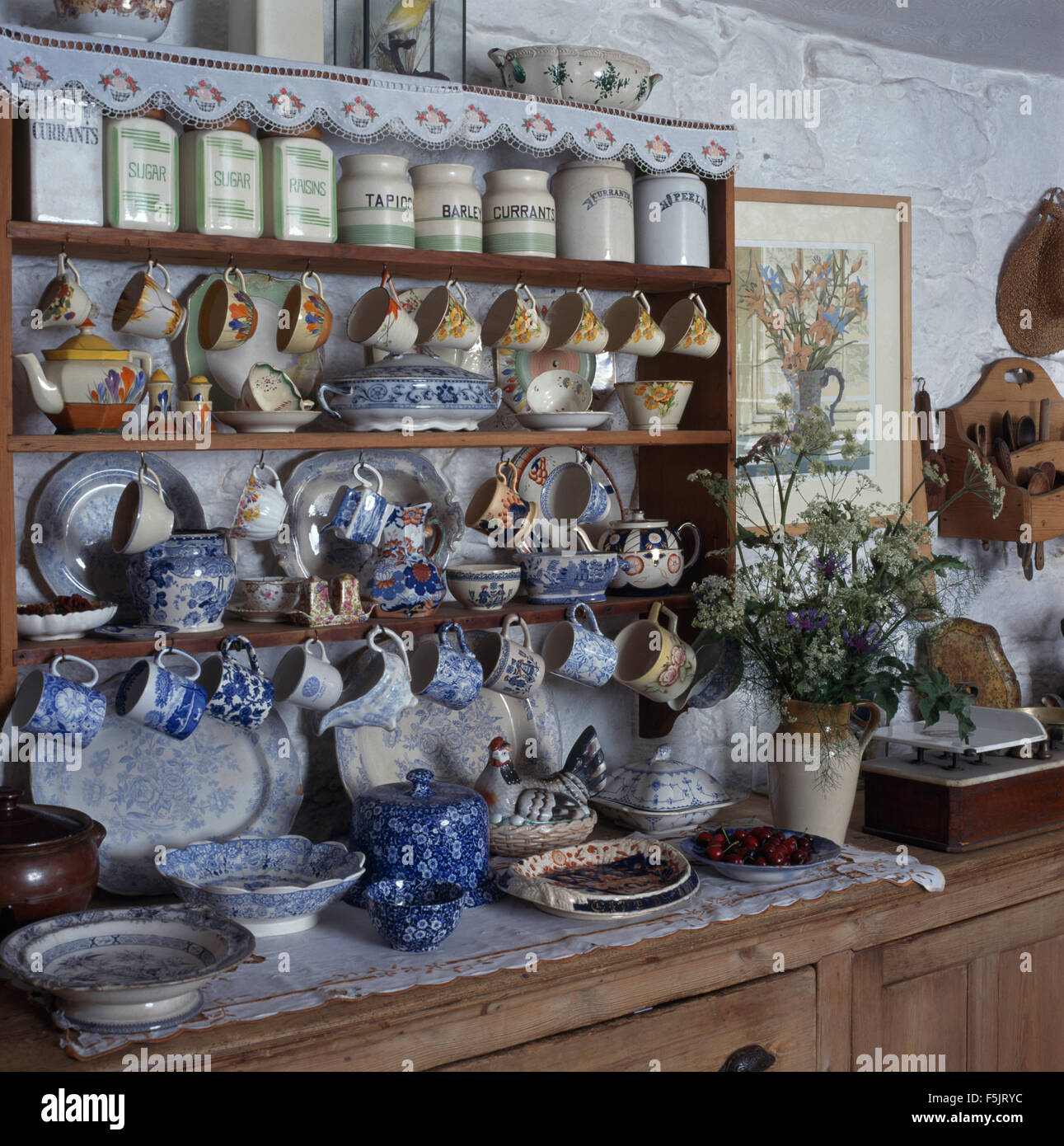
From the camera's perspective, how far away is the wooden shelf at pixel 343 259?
1.68m

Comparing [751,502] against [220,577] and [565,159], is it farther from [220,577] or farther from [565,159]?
[220,577]

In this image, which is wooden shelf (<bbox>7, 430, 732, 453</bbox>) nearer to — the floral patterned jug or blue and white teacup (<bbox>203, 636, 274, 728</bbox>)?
the floral patterned jug

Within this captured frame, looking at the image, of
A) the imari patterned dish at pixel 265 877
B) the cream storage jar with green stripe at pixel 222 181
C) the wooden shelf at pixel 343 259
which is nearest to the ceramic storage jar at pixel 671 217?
the wooden shelf at pixel 343 259

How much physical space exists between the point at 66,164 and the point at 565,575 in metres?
0.96

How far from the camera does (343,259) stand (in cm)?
185

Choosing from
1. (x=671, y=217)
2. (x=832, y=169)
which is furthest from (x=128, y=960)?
(x=832, y=169)

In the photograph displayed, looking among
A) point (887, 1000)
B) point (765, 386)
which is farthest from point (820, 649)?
point (765, 386)

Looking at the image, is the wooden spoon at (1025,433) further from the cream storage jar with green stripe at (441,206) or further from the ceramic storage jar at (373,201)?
the ceramic storage jar at (373,201)

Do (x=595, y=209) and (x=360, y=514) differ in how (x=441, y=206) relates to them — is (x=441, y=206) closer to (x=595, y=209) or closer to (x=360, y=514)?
(x=595, y=209)

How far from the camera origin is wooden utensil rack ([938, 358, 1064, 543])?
265 centimetres

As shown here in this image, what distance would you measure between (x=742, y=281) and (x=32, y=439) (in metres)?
1.42

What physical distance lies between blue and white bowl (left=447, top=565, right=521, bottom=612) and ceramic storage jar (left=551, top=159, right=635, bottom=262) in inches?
21.5

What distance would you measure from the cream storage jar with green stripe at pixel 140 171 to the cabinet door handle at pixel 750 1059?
4.56 feet

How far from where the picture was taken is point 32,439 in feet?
5.33
